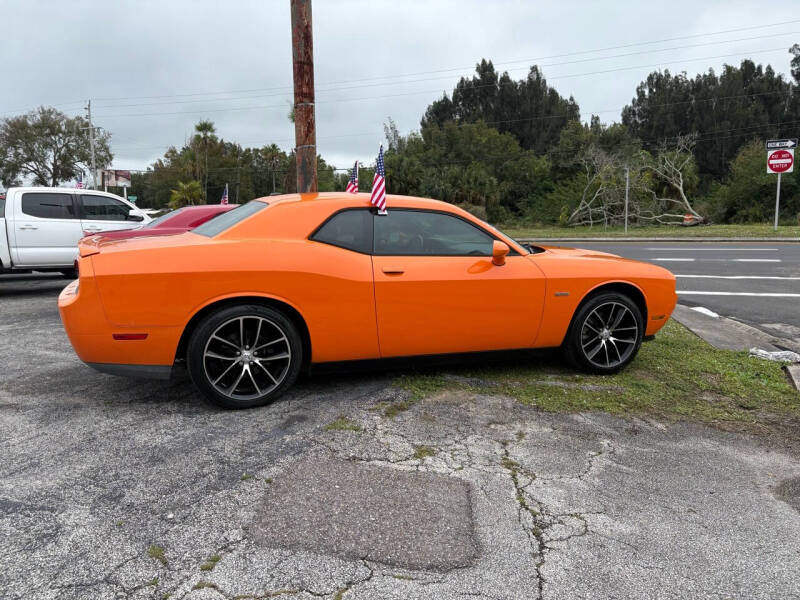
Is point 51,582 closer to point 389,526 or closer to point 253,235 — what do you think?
point 389,526

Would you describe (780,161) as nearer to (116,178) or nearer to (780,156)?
(780,156)

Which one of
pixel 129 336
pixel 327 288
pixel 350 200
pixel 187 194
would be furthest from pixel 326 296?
pixel 187 194

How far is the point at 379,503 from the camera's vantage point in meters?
2.74

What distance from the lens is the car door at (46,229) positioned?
30.0 ft

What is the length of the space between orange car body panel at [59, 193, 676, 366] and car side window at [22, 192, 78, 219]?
6202mm

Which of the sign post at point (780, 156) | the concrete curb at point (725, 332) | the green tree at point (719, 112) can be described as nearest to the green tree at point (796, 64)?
the green tree at point (719, 112)

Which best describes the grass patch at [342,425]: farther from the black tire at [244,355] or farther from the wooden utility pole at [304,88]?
the wooden utility pole at [304,88]

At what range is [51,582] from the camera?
2.15 metres

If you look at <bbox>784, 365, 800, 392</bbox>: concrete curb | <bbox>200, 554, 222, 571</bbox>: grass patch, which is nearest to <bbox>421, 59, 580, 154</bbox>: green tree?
<bbox>784, 365, 800, 392</bbox>: concrete curb

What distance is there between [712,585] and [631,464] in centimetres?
106

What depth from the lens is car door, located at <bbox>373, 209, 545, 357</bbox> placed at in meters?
4.20

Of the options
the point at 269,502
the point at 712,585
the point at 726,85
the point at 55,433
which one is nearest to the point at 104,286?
the point at 55,433

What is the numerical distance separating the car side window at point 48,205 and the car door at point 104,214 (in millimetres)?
200

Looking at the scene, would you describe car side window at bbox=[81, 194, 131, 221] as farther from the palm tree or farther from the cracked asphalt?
the palm tree
